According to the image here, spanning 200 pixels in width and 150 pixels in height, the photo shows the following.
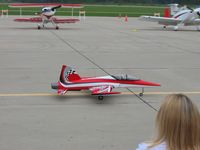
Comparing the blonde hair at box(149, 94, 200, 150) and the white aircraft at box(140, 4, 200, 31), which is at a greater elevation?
the blonde hair at box(149, 94, 200, 150)

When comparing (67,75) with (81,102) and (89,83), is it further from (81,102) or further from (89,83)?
(81,102)

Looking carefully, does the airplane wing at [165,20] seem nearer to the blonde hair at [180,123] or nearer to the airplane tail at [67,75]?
the airplane tail at [67,75]

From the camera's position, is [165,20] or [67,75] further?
[165,20]

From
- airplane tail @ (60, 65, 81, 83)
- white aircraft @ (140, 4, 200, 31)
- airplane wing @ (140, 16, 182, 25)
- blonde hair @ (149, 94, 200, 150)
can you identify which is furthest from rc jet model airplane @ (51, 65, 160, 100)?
airplane wing @ (140, 16, 182, 25)

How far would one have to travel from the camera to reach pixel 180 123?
93.8 inches

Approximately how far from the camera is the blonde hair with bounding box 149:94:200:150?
2.38 meters

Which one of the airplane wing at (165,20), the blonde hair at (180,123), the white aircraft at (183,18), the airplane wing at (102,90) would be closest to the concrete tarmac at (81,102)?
the airplane wing at (102,90)

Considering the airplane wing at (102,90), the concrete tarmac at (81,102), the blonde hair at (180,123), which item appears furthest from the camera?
the airplane wing at (102,90)

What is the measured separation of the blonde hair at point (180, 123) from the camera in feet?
7.82

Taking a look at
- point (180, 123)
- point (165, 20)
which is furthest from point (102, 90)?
point (165, 20)

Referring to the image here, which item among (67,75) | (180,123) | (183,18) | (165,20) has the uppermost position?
(180,123)

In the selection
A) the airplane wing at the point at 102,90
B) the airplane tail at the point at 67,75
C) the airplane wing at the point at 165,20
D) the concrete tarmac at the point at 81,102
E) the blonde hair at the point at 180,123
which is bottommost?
the airplane wing at the point at 165,20

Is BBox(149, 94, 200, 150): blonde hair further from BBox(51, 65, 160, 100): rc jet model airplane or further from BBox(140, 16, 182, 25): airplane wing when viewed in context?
BBox(140, 16, 182, 25): airplane wing

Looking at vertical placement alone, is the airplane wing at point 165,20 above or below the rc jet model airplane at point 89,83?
below
